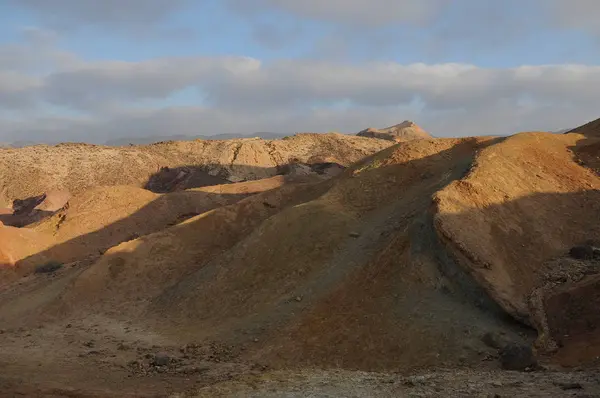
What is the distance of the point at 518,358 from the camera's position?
10.7m

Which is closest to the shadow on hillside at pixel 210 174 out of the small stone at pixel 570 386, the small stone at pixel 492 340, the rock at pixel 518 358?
the small stone at pixel 492 340

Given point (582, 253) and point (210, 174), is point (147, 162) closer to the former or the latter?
point (210, 174)

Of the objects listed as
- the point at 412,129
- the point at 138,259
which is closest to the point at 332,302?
the point at 138,259

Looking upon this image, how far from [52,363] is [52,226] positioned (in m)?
19.4

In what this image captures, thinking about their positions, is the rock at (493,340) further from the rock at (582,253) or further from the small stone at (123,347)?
the small stone at (123,347)

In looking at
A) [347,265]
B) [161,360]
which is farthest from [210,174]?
[161,360]

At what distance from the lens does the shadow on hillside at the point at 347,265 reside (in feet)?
45.8

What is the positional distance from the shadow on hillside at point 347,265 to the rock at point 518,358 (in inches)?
61.9

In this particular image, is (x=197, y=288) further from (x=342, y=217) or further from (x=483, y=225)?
(x=483, y=225)

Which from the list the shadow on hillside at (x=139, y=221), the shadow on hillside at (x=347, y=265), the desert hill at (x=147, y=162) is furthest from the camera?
the desert hill at (x=147, y=162)

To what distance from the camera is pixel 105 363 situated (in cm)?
1349

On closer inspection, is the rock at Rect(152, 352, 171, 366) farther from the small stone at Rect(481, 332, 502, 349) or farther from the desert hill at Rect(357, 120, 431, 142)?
the desert hill at Rect(357, 120, 431, 142)

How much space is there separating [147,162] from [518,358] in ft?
180

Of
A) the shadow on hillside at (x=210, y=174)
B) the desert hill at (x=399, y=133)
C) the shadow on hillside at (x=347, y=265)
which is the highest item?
the desert hill at (x=399, y=133)
